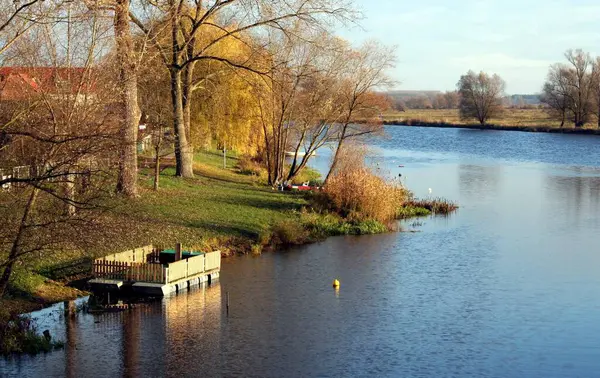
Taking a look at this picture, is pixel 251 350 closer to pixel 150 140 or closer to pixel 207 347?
pixel 207 347

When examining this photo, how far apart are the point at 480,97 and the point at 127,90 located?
9516cm

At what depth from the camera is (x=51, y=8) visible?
19.1 m

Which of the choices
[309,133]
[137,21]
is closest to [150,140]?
[137,21]

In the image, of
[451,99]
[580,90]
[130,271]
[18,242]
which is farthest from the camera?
[451,99]

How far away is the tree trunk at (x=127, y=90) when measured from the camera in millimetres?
27859

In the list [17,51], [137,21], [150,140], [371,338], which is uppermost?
[137,21]

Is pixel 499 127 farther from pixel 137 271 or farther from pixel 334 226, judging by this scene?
pixel 137 271

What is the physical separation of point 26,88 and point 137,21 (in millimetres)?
14569

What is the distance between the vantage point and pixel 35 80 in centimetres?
2189

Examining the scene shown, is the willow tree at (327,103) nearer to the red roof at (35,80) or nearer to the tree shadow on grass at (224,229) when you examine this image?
the tree shadow on grass at (224,229)

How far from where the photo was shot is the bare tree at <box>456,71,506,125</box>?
119m

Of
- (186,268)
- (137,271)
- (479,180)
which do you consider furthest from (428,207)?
(137,271)

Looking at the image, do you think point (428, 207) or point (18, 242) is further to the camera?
point (428, 207)

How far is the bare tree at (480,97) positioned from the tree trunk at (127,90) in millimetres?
92384
